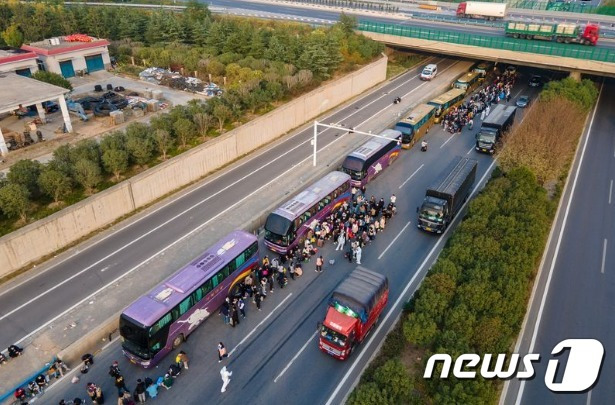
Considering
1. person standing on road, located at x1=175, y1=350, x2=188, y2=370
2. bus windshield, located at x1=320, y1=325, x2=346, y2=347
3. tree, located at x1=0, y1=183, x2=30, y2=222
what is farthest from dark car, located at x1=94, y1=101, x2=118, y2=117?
bus windshield, located at x1=320, y1=325, x2=346, y2=347

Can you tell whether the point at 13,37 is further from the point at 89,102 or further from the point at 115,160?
the point at 115,160

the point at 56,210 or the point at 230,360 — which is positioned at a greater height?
the point at 56,210

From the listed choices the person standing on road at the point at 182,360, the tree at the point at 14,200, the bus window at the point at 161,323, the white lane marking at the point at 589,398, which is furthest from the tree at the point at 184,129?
the white lane marking at the point at 589,398

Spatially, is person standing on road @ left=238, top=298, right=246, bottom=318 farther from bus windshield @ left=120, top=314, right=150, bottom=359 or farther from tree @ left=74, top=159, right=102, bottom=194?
tree @ left=74, top=159, right=102, bottom=194

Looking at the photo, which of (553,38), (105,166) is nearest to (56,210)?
(105,166)

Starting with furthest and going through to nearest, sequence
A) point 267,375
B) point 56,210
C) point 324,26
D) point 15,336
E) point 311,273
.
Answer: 1. point 324,26
2. point 56,210
3. point 311,273
4. point 15,336
5. point 267,375

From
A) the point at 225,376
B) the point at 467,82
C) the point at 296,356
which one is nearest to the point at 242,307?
the point at 296,356

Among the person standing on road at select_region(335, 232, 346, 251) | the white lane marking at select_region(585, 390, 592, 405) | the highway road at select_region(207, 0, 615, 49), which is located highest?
the highway road at select_region(207, 0, 615, 49)

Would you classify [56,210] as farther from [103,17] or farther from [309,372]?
[103,17]
